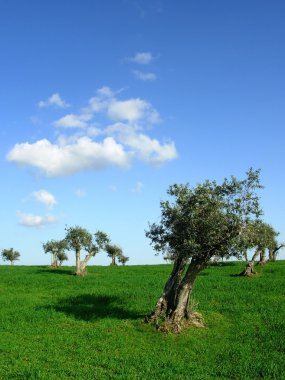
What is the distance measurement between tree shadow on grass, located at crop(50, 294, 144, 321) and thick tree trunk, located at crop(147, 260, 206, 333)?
253cm

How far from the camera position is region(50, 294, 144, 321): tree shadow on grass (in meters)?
32.8

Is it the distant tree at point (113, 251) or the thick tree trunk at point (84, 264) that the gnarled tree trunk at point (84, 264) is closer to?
the thick tree trunk at point (84, 264)

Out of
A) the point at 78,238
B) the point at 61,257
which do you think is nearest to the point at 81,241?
the point at 78,238

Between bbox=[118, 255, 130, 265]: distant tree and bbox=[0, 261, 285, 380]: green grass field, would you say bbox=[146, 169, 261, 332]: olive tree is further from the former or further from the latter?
bbox=[118, 255, 130, 265]: distant tree

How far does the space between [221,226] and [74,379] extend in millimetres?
14109

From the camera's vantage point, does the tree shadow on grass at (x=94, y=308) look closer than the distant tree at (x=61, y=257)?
Yes

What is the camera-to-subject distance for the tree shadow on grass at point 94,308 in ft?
108

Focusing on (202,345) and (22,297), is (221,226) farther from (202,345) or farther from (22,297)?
(22,297)

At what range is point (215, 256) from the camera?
29.8m

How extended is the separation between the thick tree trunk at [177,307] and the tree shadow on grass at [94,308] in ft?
8.31

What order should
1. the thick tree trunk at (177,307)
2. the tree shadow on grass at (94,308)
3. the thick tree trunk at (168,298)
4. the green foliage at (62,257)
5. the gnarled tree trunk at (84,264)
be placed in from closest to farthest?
the thick tree trunk at (177,307) < the thick tree trunk at (168,298) < the tree shadow on grass at (94,308) < the gnarled tree trunk at (84,264) < the green foliage at (62,257)

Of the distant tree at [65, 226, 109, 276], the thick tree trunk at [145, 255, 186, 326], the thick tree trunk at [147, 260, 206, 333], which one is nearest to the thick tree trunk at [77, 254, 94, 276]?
the distant tree at [65, 226, 109, 276]

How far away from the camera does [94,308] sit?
3528 cm

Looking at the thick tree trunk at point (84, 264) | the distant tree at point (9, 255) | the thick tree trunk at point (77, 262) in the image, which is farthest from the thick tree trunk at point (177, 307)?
the distant tree at point (9, 255)
